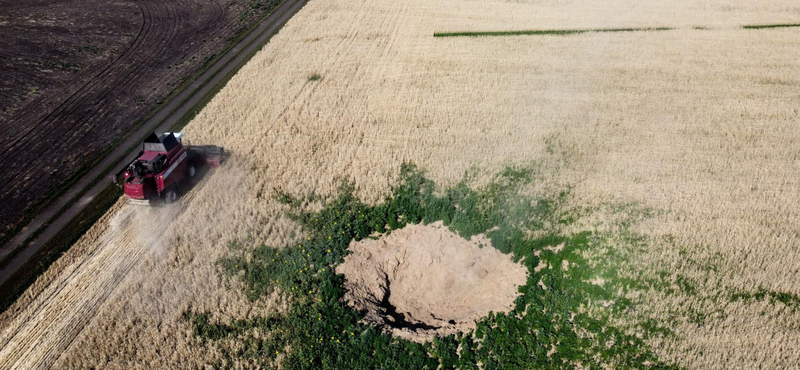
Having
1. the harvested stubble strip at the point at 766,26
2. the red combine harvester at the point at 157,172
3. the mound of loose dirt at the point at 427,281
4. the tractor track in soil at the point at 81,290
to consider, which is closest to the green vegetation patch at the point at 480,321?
the mound of loose dirt at the point at 427,281

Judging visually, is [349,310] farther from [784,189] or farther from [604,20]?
[604,20]

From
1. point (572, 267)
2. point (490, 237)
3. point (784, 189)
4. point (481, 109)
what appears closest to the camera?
point (572, 267)

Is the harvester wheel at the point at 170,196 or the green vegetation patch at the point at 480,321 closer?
the green vegetation patch at the point at 480,321

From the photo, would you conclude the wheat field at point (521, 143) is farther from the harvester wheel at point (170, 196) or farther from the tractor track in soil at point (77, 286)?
the harvester wheel at point (170, 196)

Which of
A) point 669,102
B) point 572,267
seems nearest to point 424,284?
point 572,267

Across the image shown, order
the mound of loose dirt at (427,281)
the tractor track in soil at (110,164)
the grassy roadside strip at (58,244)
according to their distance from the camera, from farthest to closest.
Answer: the tractor track in soil at (110,164) < the grassy roadside strip at (58,244) < the mound of loose dirt at (427,281)
